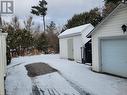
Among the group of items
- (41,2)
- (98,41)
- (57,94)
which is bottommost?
(57,94)

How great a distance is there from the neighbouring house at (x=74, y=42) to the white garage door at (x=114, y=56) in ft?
23.6

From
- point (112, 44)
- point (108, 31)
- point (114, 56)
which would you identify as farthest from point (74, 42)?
point (114, 56)

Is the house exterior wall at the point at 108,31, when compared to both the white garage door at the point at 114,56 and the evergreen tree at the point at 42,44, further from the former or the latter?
the evergreen tree at the point at 42,44

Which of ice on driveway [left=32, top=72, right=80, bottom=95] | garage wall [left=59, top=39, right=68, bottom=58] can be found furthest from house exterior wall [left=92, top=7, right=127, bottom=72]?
garage wall [left=59, top=39, right=68, bottom=58]

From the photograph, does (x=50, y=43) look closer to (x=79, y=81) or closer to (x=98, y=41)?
(x=98, y=41)

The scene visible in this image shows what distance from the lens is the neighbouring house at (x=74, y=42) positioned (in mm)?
24688

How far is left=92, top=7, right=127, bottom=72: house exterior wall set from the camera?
15.3m

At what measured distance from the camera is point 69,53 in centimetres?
2803

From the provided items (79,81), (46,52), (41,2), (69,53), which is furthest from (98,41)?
(41,2)

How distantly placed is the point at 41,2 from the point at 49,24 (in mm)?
4821

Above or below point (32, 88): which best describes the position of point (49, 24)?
above

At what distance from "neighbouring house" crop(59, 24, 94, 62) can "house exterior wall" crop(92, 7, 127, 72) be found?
5.99 metres

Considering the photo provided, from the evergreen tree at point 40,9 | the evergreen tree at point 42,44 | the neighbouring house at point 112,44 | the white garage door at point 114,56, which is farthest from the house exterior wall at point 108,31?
the evergreen tree at point 40,9

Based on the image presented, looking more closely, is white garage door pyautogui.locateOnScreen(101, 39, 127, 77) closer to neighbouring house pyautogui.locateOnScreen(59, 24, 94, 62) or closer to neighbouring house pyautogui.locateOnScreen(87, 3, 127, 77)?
neighbouring house pyautogui.locateOnScreen(87, 3, 127, 77)
